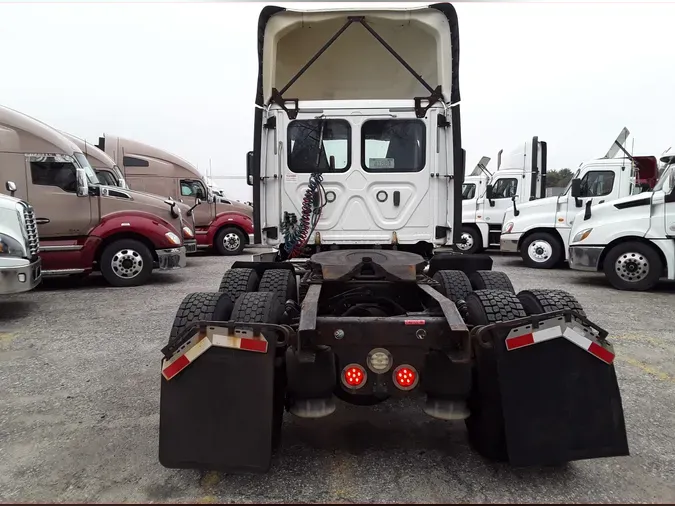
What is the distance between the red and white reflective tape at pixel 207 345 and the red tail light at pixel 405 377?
0.70 m

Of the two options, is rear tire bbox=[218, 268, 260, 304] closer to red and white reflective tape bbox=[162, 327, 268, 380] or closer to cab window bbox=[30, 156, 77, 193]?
red and white reflective tape bbox=[162, 327, 268, 380]

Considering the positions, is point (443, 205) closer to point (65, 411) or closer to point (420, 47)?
point (420, 47)

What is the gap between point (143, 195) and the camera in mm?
9445

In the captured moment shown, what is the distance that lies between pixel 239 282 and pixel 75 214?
5.98 metres

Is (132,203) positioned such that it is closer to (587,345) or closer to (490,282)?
(490,282)

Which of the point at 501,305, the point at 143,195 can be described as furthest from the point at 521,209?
the point at 501,305

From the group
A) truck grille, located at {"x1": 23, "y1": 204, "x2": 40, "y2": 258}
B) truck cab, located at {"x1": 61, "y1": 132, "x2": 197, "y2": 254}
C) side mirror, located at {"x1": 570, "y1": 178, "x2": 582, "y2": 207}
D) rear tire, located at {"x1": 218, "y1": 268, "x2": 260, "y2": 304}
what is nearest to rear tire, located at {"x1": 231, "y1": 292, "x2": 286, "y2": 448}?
rear tire, located at {"x1": 218, "y1": 268, "x2": 260, "y2": 304}

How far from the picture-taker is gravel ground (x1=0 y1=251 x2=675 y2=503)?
2.35 metres

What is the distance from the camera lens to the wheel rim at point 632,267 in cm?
790

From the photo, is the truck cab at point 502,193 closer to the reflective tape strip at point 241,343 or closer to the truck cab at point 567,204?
the truck cab at point 567,204

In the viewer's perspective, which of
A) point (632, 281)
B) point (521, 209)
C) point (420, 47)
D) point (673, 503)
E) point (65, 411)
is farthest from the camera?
point (521, 209)

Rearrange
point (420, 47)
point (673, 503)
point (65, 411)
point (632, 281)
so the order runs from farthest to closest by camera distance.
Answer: point (632, 281) → point (420, 47) → point (65, 411) → point (673, 503)

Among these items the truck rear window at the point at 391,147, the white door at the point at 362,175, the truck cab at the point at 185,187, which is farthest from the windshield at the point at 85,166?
the truck rear window at the point at 391,147

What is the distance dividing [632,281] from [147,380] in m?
7.93
